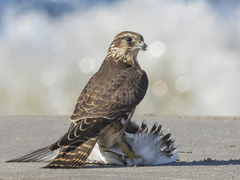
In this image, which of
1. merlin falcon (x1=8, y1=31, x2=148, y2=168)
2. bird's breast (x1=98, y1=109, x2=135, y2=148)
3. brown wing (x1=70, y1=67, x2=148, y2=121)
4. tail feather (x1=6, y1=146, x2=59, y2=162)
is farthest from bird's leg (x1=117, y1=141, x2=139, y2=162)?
tail feather (x1=6, y1=146, x2=59, y2=162)

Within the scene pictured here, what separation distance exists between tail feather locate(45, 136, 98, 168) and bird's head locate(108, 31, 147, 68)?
1.16m

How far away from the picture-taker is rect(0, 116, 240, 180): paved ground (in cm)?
372

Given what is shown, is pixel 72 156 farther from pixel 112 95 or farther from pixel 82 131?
pixel 112 95

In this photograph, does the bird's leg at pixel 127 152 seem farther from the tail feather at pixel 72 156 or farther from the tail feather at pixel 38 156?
the tail feather at pixel 38 156

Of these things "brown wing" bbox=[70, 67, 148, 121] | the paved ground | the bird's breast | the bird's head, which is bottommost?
the paved ground

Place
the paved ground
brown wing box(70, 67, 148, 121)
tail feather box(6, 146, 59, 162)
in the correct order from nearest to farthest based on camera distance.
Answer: the paved ground, brown wing box(70, 67, 148, 121), tail feather box(6, 146, 59, 162)

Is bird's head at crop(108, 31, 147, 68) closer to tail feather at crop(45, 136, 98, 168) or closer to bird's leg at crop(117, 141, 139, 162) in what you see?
bird's leg at crop(117, 141, 139, 162)

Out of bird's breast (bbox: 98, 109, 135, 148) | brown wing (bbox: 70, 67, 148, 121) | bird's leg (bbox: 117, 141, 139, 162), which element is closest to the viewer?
brown wing (bbox: 70, 67, 148, 121)

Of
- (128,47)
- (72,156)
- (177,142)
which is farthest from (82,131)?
(177,142)

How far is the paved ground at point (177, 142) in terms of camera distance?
372cm

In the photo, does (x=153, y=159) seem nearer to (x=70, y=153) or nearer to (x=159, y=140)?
(x=159, y=140)

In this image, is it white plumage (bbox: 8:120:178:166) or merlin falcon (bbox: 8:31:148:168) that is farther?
white plumage (bbox: 8:120:178:166)

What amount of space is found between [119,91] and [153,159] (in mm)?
873

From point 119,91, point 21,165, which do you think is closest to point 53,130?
point 21,165
